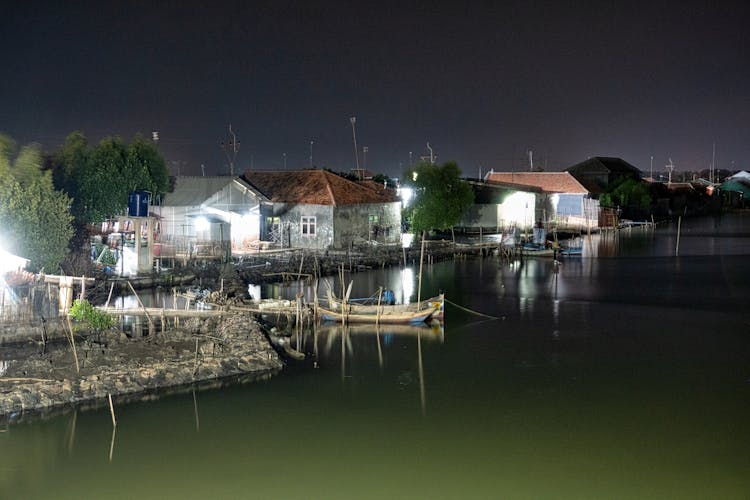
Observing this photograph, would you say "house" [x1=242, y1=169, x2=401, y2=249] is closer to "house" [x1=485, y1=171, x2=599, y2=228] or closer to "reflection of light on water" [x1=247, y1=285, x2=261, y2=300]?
"reflection of light on water" [x1=247, y1=285, x2=261, y2=300]

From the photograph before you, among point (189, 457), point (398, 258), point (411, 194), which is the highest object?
point (411, 194)

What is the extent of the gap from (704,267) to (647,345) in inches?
639

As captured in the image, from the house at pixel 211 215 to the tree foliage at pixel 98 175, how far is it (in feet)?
4.09

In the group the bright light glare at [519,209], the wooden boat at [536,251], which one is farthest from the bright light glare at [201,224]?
the bright light glare at [519,209]

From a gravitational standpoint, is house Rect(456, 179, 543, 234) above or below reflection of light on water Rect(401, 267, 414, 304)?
above

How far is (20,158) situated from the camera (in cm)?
2153

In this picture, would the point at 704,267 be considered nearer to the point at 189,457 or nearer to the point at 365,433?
the point at 365,433

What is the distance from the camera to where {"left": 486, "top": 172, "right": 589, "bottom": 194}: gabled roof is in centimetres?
5191

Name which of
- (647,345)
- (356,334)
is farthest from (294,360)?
(647,345)

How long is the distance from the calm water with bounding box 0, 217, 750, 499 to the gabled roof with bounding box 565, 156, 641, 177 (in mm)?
48169

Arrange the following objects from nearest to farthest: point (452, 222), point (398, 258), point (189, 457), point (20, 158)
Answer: point (189, 457) → point (20, 158) → point (398, 258) → point (452, 222)

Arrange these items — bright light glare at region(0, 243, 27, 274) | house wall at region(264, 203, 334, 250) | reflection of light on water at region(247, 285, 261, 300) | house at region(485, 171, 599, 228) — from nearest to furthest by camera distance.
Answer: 1. bright light glare at region(0, 243, 27, 274)
2. reflection of light on water at region(247, 285, 261, 300)
3. house wall at region(264, 203, 334, 250)
4. house at region(485, 171, 599, 228)

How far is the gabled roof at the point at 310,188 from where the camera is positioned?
99.9ft

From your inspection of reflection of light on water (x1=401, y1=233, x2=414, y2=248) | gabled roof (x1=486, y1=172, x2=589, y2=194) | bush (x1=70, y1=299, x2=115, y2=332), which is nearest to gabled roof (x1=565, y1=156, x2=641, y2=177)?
gabled roof (x1=486, y1=172, x2=589, y2=194)
